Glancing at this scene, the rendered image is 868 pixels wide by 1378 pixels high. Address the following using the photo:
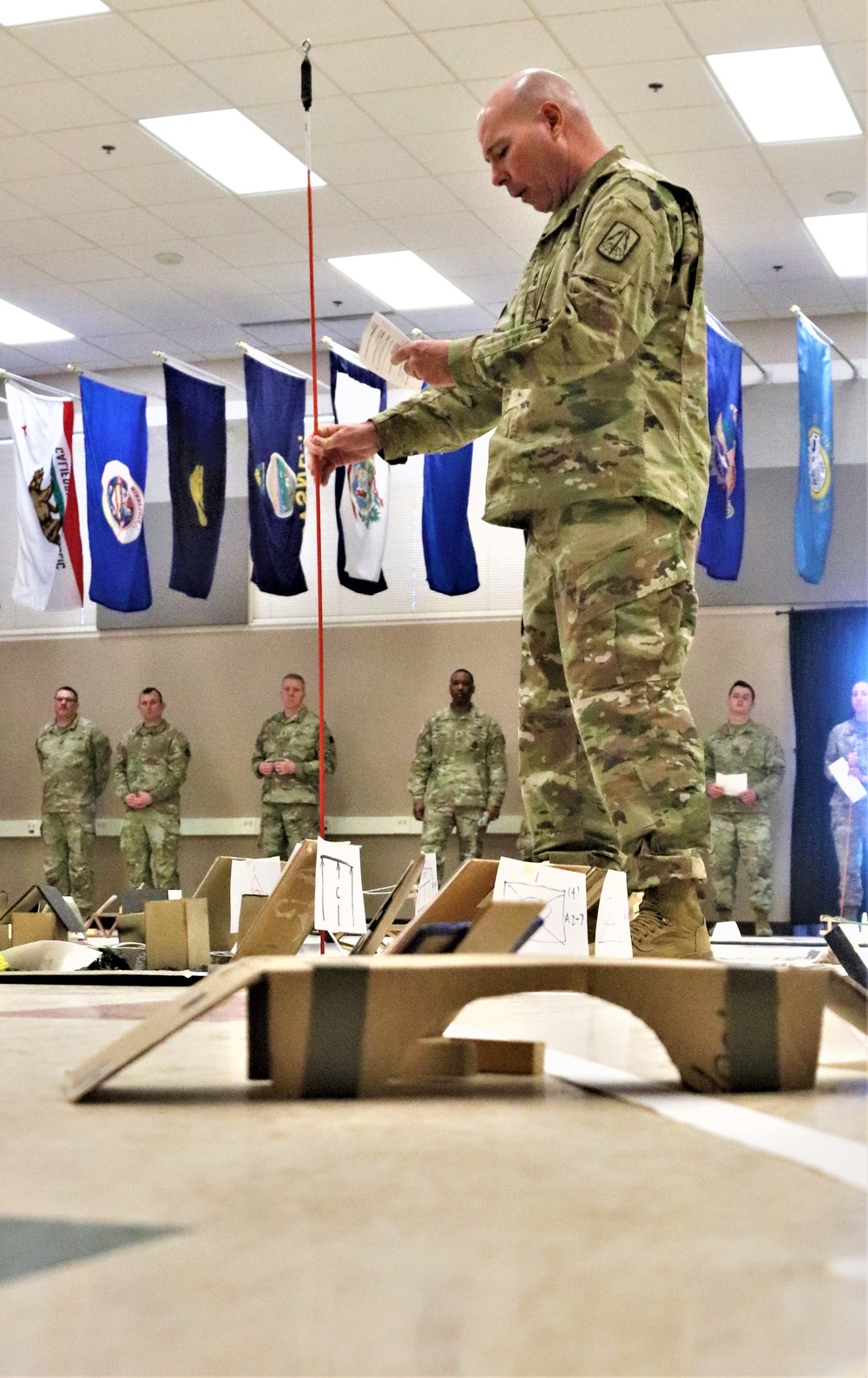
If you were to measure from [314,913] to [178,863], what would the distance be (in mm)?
10559

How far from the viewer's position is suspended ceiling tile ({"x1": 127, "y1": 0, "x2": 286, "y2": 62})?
712 cm

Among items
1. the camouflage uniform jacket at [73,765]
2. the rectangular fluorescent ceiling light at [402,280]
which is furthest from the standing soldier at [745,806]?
the camouflage uniform jacket at [73,765]

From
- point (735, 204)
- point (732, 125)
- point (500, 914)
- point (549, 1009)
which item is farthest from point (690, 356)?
point (735, 204)

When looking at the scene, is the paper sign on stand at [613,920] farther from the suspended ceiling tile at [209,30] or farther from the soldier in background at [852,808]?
the soldier in background at [852,808]

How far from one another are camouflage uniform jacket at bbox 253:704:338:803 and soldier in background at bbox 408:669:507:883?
80 centimetres

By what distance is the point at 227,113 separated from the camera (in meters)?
8.23

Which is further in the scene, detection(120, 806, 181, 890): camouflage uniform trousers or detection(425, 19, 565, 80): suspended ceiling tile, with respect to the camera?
detection(120, 806, 181, 890): camouflage uniform trousers

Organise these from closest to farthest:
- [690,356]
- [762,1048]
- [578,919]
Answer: [762,1048], [578,919], [690,356]

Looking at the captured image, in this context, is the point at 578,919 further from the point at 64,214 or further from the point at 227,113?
the point at 64,214

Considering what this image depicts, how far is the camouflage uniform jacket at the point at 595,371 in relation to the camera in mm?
2557

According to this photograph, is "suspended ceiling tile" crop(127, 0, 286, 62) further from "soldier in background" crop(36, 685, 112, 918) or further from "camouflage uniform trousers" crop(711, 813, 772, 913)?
"soldier in background" crop(36, 685, 112, 918)

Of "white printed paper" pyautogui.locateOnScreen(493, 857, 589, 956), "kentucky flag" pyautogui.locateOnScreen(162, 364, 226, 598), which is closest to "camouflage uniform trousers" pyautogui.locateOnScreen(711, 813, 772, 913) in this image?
"kentucky flag" pyautogui.locateOnScreen(162, 364, 226, 598)

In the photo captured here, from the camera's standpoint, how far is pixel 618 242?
2.59 metres

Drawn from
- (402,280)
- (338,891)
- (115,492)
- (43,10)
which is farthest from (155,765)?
(338,891)
